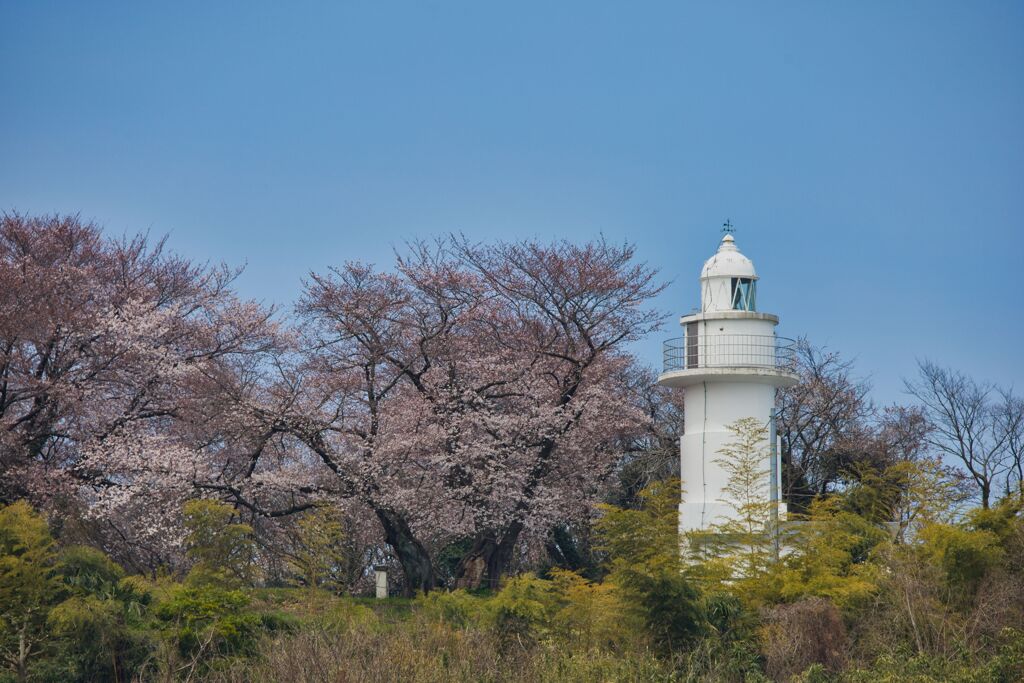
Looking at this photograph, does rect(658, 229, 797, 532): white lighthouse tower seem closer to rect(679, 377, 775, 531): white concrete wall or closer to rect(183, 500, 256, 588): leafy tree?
rect(679, 377, 775, 531): white concrete wall

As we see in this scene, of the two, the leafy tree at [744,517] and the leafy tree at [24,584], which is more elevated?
the leafy tree at [744,517]

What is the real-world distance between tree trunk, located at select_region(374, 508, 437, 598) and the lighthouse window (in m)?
8.80

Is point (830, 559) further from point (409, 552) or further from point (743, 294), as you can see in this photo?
point (409, 552)

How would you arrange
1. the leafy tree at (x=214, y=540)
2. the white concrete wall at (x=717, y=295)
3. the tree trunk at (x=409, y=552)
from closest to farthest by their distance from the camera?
1. the leafy tree at (x=214, y=540)
2. the white concrete wall at (x=717, y=295)
3. the tree trunk at (x=409, y=552)

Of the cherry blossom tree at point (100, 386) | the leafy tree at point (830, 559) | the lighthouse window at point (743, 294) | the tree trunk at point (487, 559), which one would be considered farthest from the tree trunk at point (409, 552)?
the leafy tree at point (830, 559)

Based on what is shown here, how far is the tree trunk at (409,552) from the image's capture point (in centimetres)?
2908

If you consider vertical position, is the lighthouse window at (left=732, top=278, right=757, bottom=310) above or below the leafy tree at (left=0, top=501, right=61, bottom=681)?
above

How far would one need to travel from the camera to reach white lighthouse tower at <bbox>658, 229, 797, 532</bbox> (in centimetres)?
2511

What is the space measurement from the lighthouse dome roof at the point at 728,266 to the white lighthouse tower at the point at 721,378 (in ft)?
0.07

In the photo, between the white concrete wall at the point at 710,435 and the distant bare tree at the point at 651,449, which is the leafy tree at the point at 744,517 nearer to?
the white concrete wall at the point at 710,435

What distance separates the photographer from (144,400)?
30.4 meters

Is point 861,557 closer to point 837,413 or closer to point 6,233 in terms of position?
point 837,413

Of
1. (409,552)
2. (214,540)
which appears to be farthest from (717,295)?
(214,540)

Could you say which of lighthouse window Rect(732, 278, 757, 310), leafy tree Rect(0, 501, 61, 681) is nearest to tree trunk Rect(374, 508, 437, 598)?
lighthouse window Rect(732, 278, 757, 310)
